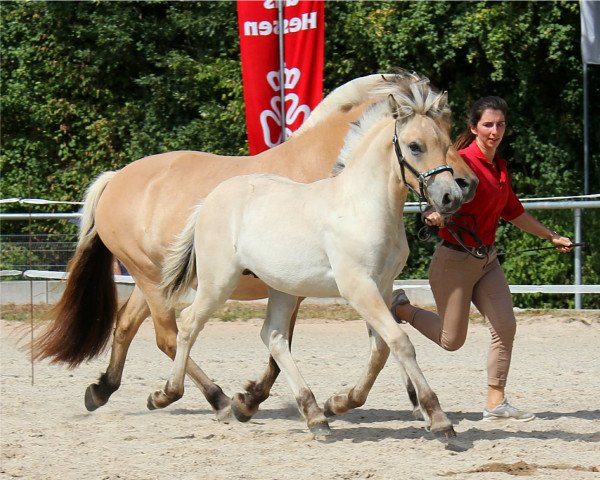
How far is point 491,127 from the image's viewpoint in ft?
16.7

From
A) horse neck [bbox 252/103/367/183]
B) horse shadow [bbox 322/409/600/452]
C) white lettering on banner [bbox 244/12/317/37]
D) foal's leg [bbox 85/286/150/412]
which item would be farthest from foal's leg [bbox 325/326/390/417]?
white lettering on banner [bbox 244/12/317/37]

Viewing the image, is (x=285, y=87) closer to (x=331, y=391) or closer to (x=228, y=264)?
(x=331, y=391)

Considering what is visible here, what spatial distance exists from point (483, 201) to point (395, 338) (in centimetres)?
95

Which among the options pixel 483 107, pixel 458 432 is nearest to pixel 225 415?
pixel 458 432

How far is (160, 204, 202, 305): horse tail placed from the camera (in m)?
5.47

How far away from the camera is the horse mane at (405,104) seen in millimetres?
4668

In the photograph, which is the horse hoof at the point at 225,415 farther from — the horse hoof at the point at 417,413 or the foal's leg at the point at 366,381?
the horse hoof at the point at 417,413

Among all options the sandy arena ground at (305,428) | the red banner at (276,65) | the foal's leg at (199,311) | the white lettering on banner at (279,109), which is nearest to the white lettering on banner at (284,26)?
the red banner at (276,65)

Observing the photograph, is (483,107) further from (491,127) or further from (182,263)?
(182,263)

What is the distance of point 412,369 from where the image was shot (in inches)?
182

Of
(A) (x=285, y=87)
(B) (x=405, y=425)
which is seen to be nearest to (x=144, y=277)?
(B) (x=405, y=425)

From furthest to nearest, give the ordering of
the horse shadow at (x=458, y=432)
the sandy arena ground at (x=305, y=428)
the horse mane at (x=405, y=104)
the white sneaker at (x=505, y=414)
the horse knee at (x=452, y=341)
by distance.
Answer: the white sneaker at (x=505, y=414), the horse knee at (x=452, y=341), the horse shadow at (x=458, y=432), the horse mane at (x=405, y=104), the sandy arena ground at (x=305, y=428)

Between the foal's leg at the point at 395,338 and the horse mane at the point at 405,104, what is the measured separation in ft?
2.42

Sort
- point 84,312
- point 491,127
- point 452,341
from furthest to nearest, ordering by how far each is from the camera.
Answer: point 84,312, point 452,341, point 491,127
